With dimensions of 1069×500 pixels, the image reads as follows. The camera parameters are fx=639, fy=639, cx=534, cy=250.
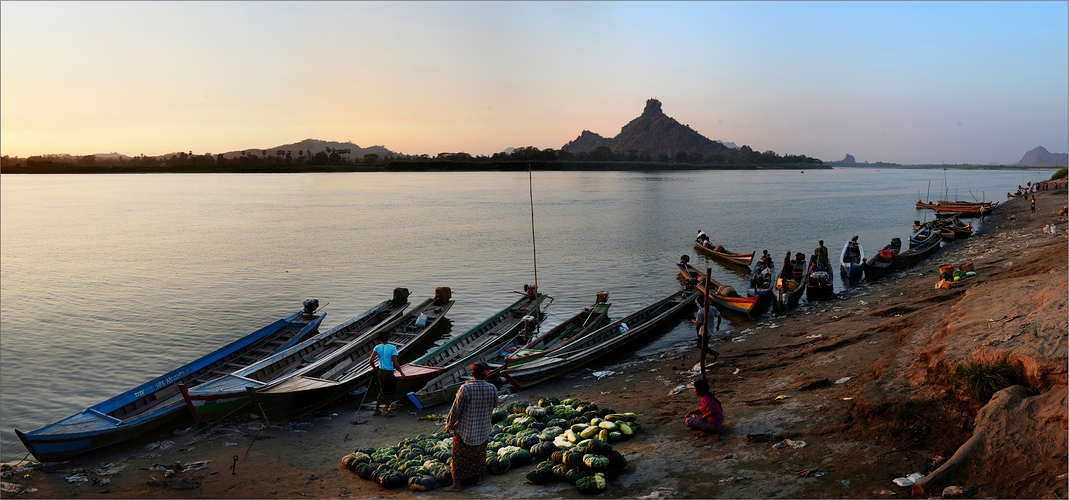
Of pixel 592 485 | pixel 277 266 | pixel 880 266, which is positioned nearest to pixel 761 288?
pixel 880 266

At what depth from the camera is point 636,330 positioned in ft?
62.1

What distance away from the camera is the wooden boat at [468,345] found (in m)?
14.7

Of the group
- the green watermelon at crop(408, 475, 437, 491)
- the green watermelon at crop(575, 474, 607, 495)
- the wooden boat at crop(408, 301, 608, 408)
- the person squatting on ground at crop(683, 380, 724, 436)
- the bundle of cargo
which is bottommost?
the wooden boat at crop(408, 301, 608, 408)

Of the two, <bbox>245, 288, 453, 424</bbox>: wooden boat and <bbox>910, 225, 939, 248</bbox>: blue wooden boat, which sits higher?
<bbox>910, 225, 939, 248</bbox>: blue wooden boat

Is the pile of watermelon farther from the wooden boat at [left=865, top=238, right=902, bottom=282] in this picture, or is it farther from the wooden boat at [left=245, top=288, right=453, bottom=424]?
the wooden boat at [left=865, top=238, right=902, bottom=282]

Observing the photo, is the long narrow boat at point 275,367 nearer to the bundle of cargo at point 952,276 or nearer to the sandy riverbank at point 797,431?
the sandy riverbank at point 797,431

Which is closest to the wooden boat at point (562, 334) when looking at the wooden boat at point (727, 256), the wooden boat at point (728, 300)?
the wooden boat at point (728, 300)

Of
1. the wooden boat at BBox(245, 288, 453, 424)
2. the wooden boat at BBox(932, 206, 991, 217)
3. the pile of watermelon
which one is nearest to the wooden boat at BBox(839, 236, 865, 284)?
the wooden boat at BBox(245, 288, 453, 424)

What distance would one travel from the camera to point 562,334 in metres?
19.0

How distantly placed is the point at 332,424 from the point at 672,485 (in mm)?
8072

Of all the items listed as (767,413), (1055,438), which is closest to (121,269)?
(767,413)

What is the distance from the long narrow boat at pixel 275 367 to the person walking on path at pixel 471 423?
6.83 m

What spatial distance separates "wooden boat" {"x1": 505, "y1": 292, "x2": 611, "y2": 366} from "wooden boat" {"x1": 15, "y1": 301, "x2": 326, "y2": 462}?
676 cm

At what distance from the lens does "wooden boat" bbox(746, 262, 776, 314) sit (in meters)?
21.9
